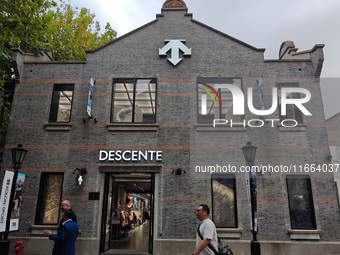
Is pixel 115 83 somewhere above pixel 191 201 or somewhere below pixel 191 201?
above

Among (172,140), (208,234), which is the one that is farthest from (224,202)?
(208,234)

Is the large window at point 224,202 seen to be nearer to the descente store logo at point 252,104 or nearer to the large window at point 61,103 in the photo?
the descente store logo at point 252,104

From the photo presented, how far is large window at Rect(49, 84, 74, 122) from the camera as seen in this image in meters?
11.8

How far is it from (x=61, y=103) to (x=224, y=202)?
26.6ft

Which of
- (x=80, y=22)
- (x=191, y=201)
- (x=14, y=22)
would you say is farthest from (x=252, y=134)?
(x=80, y=22)

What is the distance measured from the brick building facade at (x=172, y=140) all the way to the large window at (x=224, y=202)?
0.04 metres

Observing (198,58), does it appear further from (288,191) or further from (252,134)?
(288,191)

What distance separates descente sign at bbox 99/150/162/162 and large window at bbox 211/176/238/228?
98.9 inches

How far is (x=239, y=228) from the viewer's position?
10133 mm

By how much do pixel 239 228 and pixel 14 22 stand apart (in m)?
13.0

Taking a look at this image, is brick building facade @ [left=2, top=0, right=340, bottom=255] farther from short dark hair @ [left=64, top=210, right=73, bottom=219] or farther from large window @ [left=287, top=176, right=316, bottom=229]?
short dark hair @ [left=64, top=210, right=73, bottom=219]

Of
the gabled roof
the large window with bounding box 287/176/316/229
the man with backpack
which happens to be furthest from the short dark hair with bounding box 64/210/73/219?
the gabled roof

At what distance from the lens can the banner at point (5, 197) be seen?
848 cm

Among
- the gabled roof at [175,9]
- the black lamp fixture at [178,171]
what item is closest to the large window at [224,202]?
the black lamp fixture at [178,171]
